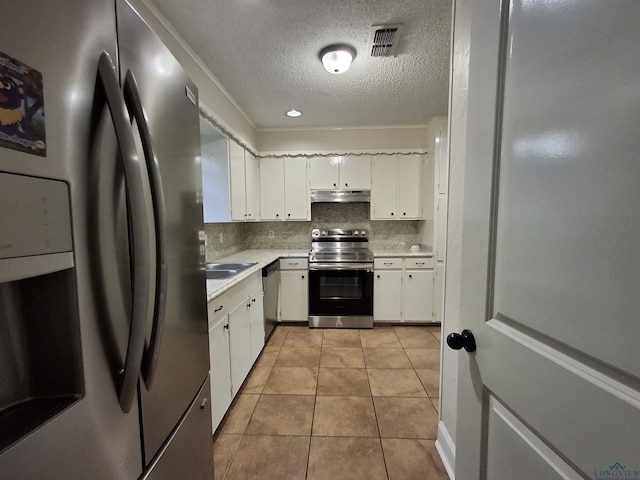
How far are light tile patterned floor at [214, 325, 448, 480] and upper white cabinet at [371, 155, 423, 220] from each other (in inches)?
64.8

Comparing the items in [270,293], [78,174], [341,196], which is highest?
[341,196]

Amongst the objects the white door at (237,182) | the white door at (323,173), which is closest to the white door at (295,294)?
the white door at (237,182)

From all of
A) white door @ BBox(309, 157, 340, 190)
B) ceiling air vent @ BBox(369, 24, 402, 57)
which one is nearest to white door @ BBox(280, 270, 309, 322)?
white door @ BBox(309, 157, 340, 190)

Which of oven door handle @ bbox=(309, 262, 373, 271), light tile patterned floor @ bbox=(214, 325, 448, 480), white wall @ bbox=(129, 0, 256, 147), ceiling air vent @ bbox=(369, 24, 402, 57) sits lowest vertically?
light tile patterned floor @ bbox=(214, 325, 448, 480)

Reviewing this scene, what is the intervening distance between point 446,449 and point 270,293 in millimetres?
1962

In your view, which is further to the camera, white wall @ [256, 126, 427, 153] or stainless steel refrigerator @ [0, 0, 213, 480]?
white wall @ [256, 126, 427, 153]

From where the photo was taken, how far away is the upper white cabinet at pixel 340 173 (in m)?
3.40

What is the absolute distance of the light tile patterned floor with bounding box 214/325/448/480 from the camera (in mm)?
1383

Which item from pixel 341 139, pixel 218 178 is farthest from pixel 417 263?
pixel 218 178

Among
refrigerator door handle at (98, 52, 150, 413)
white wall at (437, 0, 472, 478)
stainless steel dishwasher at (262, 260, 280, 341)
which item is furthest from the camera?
stainless steel dishwasher at (262, 260, 280, 341)

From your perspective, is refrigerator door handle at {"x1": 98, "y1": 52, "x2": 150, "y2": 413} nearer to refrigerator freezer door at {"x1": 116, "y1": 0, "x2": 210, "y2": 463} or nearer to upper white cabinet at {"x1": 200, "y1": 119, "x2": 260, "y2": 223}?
refrigerator freezer door at {"x1": 116, "y1": 0, "x2": 210, "y2": 463}

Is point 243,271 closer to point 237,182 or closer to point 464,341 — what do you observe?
point 237,182

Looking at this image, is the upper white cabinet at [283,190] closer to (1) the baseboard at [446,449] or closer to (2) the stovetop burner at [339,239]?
(2) the stovetop burner at [339,239]

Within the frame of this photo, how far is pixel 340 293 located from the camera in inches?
125
